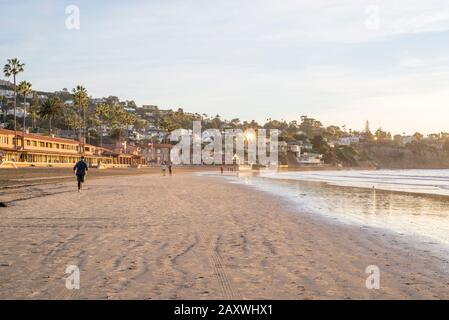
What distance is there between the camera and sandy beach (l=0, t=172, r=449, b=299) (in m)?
6.54

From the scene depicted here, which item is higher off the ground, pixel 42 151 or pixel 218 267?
pixel 42 151

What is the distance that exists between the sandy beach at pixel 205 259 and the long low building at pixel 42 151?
2227 inches

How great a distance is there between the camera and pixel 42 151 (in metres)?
80.7

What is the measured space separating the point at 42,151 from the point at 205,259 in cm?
8006

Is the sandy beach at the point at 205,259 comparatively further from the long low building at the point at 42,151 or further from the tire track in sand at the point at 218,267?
the long low building at the point at 42,151

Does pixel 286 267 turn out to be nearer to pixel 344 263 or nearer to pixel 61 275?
pixel 344 263

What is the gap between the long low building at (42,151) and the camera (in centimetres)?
7099

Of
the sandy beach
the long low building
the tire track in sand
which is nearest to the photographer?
the tire track in sand

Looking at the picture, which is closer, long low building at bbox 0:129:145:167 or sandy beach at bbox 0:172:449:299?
sandy beach at bbox 0:172:449:299

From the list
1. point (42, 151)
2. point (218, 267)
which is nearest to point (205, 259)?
Result: point (218, 267)

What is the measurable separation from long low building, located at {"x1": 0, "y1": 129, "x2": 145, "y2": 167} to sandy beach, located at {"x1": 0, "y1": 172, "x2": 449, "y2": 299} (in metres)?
56.6

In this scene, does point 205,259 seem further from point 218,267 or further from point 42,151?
point 42,151

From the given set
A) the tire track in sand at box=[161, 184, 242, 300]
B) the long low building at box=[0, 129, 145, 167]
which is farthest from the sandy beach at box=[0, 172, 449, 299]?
the long low building at box=[0, 129, 145, 167]

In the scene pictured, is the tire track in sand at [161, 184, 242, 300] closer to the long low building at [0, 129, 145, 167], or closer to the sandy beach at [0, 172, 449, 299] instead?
the sandy beach at [0, 172, 449, 299]
